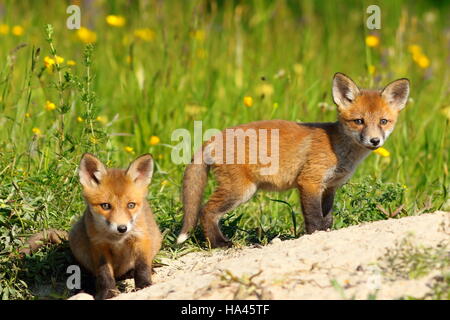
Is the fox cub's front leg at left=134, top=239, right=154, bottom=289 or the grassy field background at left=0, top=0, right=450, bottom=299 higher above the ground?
the grassy field background at left=0, top=0, right=450, bottom=299

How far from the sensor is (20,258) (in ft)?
17.1

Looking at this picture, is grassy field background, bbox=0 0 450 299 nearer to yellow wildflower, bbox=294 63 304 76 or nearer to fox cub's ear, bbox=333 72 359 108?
yellow wildflower, bbox=294 63 304 76

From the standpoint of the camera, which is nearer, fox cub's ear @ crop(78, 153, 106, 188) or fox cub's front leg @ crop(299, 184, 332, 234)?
fox cub's ear @ crop(78, 153, 106, 188)

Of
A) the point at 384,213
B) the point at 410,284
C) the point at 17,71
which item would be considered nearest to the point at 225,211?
the point at 384,213

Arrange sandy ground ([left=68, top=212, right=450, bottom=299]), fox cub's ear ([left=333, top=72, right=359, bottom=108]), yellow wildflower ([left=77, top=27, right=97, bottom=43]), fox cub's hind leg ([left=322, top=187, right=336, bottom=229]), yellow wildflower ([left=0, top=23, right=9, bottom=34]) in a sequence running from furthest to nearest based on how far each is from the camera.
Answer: yellow wildflower ([left=77, top=27, right=97, bottom=43]) < yellow wildflower ([left=0, top=23, right=9, bottom=34]) < fox cub's ear ([left=333, top=72, right=359, bottom=108]) < fox cub's hind leg ([left=322, top=187, right=336, bottom=229]) < sandy ground ([left=68, top=212, right=450, bottom=299])

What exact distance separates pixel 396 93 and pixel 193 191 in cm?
198

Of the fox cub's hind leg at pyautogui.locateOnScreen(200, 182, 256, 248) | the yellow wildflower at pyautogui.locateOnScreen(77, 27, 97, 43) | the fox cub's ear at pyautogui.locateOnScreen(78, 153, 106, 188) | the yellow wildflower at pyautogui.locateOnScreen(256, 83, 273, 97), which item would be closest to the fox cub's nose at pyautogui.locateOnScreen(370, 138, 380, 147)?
the fox cub's hind leg at pyautogui.locateOnScreen(200, 182, 256, 248)

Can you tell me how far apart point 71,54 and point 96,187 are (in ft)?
16.0

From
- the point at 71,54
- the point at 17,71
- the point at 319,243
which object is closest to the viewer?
the point at 319,243

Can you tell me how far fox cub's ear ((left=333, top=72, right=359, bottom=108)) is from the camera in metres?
6.24

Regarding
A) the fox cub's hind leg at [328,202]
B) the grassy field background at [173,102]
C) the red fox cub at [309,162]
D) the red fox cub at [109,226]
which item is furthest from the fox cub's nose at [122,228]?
the fox cub's hind leg at [328,202]

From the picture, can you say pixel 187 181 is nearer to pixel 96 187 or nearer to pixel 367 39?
pixel 96 187

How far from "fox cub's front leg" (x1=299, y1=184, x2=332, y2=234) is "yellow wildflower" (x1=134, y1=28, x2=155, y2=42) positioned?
13.2 feet

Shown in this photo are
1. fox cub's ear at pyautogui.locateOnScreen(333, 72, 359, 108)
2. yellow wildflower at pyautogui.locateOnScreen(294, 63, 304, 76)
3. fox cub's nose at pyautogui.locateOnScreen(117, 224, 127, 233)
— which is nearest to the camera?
fox cub's nose at pyautogui.locateOnScreen(117, 224, 127, 233)
